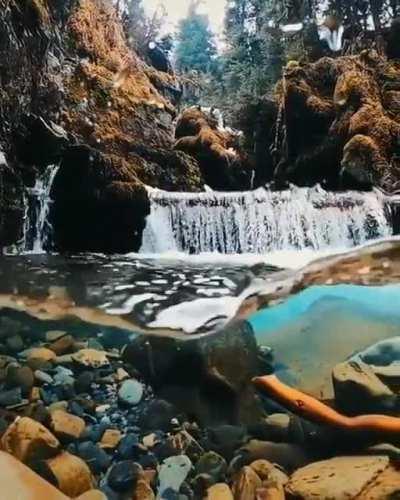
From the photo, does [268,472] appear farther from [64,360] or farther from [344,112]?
[344,112]

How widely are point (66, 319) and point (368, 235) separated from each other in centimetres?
102

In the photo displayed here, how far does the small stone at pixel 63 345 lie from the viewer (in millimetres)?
2021

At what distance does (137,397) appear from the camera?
76.5 inches

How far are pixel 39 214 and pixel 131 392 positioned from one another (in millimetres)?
692

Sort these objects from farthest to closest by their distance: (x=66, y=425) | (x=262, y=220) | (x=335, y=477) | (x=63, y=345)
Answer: (x=262, y=220), (x=63, y=345), (x=66, y=425), (x=335, y=477)

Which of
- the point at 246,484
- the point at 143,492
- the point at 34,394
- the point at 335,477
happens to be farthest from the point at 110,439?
the point at 335,477

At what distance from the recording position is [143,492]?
1844mm

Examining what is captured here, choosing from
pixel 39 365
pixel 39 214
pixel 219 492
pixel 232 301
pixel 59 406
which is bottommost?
pixel 219 492

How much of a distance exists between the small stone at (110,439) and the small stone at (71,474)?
0.08 meters

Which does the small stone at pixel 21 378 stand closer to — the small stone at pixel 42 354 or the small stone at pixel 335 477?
the small stone at pixel 42 354

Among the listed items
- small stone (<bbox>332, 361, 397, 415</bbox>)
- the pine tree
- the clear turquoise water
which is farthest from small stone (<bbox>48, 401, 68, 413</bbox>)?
the pine tree

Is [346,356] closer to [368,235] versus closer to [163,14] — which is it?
[368,235]

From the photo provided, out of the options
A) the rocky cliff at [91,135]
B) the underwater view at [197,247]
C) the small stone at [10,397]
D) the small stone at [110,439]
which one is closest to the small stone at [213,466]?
the underwater view at [197,247]

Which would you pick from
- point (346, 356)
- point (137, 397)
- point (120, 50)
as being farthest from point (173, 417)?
point (120, 50)
